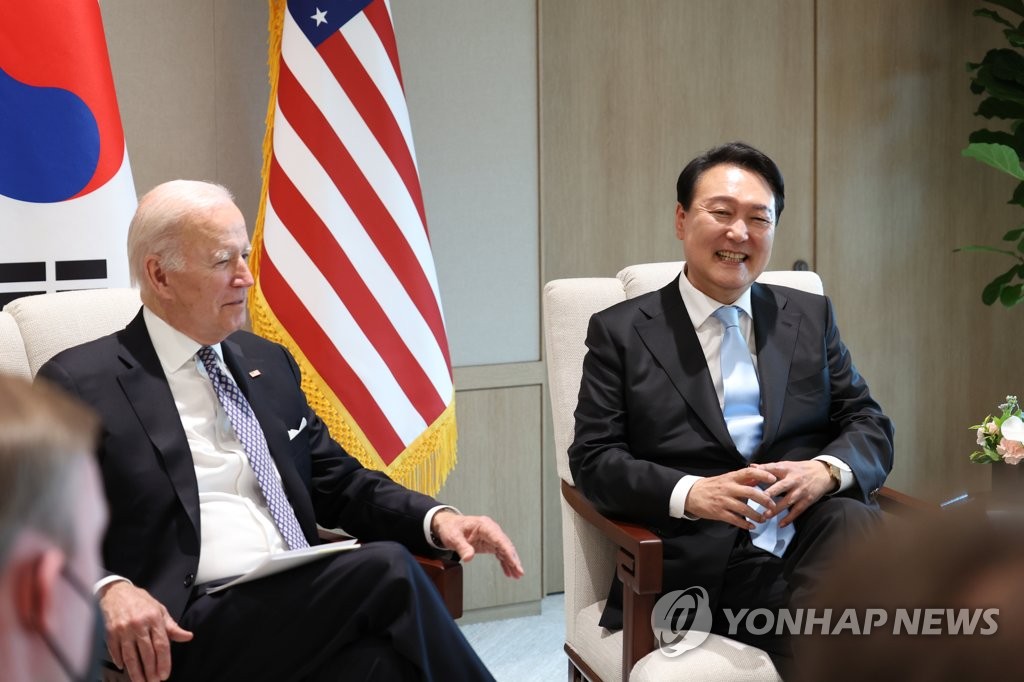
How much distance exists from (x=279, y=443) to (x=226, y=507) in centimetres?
18

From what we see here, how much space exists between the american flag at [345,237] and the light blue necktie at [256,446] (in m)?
0.75

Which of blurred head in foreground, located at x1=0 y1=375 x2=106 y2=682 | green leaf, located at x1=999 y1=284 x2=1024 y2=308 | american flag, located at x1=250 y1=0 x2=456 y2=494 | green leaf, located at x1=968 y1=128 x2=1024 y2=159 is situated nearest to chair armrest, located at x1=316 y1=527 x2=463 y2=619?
american flag, located at x1=250 y1=0 x2=456 y2=494

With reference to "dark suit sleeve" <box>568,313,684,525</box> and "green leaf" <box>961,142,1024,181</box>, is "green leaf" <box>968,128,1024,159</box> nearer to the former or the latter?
"green leaf" <box>961,142,1024,181</box>

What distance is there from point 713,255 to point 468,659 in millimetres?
1125

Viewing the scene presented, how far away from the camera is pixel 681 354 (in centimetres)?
264

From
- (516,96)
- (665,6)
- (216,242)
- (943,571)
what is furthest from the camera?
(665,6)

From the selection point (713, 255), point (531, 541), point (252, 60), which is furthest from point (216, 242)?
point (531, 541)

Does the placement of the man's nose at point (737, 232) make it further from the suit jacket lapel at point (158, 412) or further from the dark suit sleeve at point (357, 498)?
the suit jacket lapel at point (158, 412)

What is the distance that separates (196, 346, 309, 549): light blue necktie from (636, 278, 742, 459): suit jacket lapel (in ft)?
2.91

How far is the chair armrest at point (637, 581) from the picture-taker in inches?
87.9

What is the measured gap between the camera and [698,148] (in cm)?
445

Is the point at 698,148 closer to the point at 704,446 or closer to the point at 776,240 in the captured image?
the point at 776,240

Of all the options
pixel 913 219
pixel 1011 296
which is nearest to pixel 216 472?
pixel 1011 296

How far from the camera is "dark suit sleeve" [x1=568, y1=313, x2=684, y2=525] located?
2418 mm
